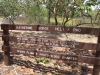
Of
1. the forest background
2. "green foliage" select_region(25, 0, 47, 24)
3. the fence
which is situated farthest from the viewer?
"green foliage" select_region(25, 0, 47, 24)

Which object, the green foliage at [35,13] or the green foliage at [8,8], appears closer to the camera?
the green foliage at [8,8]

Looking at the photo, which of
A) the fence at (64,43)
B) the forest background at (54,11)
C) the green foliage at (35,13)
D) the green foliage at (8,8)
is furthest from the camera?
the green foliage at (35,13)

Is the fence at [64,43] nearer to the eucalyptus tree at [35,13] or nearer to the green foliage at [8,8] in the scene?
the green foliage at [8,8]

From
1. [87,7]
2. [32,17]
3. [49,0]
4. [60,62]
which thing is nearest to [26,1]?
[32,17]

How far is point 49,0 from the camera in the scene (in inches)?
333

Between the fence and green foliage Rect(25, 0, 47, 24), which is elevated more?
green foliage Rect(25, 0, 47, 24)

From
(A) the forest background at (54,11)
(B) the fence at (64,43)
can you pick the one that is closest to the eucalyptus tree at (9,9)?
(A) the forest background at (54,11)

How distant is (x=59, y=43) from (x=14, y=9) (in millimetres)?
8977

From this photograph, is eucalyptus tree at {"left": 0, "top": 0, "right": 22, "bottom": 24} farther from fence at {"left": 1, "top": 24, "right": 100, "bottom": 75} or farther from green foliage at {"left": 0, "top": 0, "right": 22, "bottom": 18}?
fence at {"left": 1, "top": 24, "right": 100, "bottom": 75}

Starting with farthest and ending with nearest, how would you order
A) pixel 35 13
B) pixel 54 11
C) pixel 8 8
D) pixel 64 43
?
pixel 35 13 < pixel 8 8 < pixel 54 11 < pixel 64 43

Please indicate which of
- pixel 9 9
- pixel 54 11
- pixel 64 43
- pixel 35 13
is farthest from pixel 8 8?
pixel 64 43

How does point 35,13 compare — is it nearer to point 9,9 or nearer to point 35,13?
point 35,13

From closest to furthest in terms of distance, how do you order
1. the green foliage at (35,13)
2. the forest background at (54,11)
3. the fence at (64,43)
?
the fence at (64,43), the forest background at (54,11), the green foliage at (35,13)

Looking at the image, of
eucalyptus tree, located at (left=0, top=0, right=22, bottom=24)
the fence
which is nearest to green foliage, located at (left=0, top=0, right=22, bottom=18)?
eucalyptus tree, located at (left=0, top=0, right=22, bottom=24)
